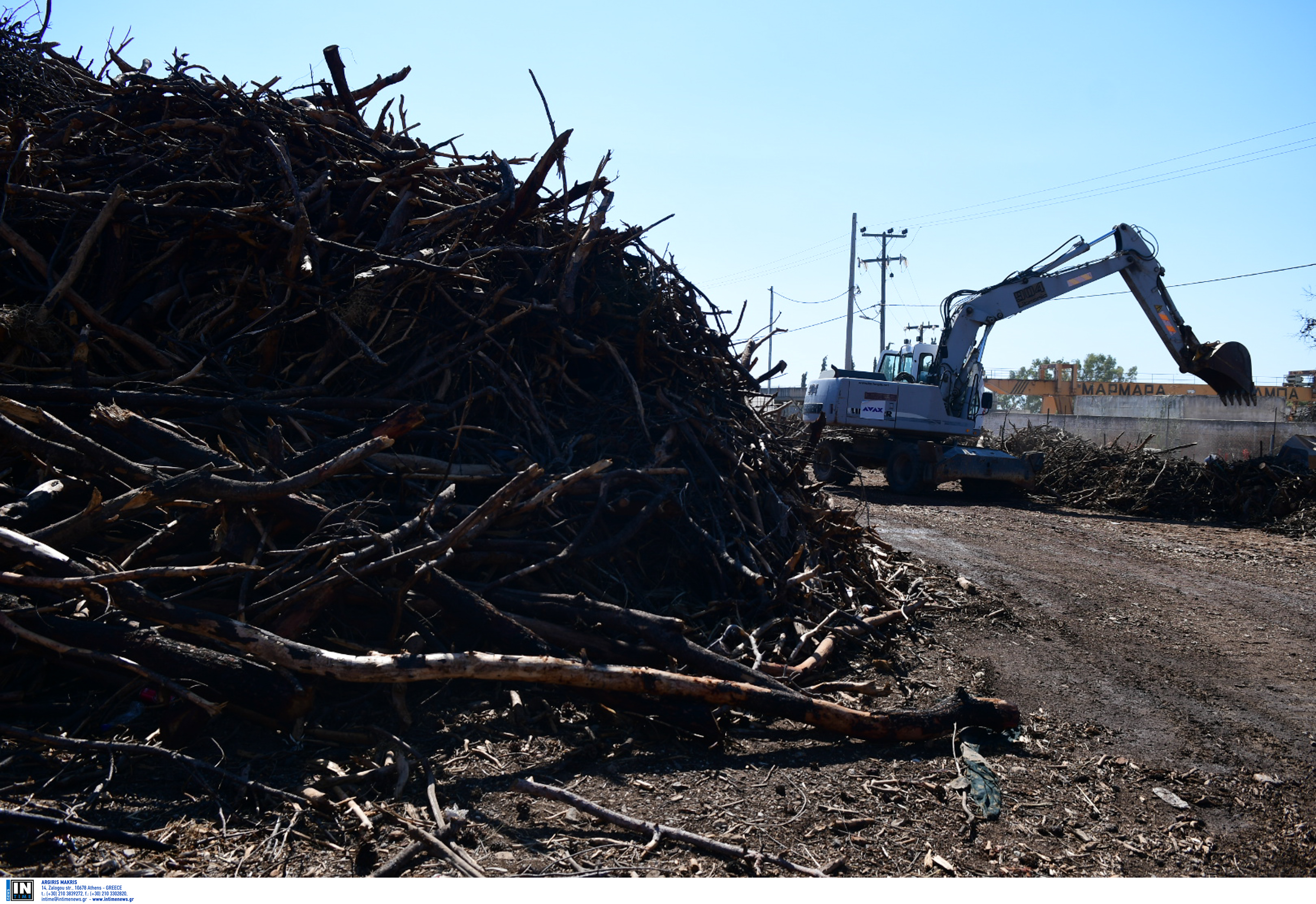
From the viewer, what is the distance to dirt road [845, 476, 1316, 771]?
4523 mm

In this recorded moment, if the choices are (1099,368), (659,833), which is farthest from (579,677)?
(1099,368)

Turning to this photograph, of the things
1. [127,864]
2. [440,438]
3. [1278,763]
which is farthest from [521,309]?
[1278,763]

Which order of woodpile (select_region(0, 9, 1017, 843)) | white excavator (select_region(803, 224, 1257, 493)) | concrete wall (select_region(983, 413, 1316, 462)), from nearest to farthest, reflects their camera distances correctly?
woodpile (select_region(0, 9, 1017, 843)) → white excavator (select_region(803, 224, 1257, 493)) → concrete wall (select_region(983, 413, 1316, 462))

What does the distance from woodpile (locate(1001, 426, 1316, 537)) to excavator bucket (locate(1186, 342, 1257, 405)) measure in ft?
4.12

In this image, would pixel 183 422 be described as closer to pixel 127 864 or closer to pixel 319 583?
pixel 319 583

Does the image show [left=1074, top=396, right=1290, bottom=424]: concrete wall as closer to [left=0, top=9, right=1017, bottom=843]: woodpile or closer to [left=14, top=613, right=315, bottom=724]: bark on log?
[left=0, top=9, right=1017, bottom=843]: woodpile

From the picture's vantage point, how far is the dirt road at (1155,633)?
14.8 feet

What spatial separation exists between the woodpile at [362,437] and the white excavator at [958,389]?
33.0 feet

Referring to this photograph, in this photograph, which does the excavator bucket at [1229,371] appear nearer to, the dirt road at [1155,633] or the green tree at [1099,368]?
the dirt road at [1155,633]

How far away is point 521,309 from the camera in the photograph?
5.64 m

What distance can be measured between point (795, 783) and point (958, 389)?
15.7 m

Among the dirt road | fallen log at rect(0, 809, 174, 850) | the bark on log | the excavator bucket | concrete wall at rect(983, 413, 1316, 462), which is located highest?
the excavator bucket

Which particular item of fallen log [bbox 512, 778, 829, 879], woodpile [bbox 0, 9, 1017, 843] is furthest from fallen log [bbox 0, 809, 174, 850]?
fallen log [bbox 512, 778, 829, 879]

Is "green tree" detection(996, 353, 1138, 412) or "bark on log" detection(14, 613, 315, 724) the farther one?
"green tree" detection(996, 353, 1138, 412)
